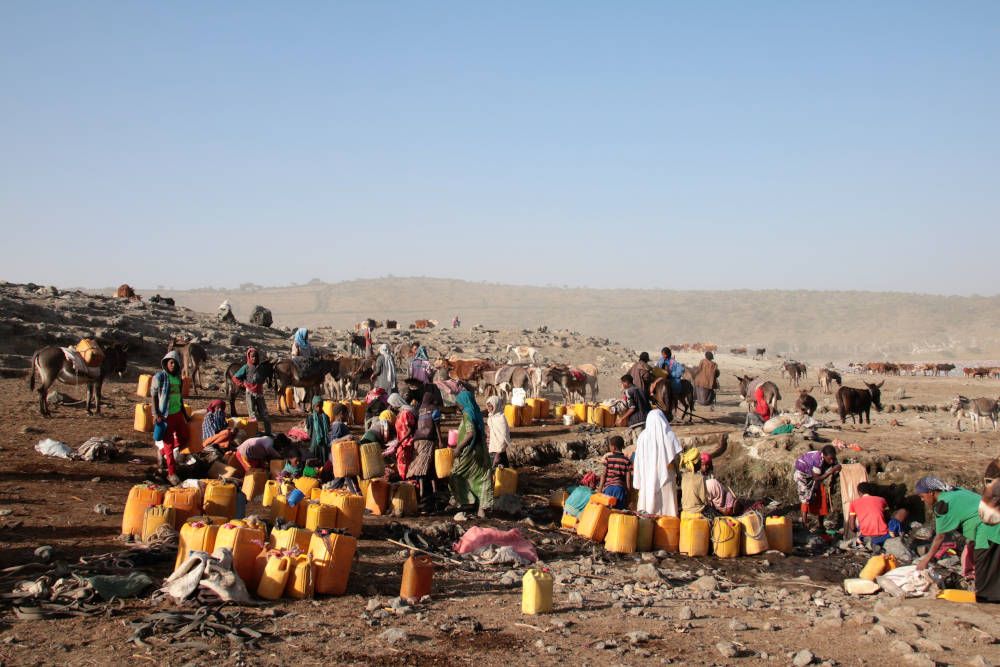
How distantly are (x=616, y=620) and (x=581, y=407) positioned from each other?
1141 cm

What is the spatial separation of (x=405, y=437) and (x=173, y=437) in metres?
2.83

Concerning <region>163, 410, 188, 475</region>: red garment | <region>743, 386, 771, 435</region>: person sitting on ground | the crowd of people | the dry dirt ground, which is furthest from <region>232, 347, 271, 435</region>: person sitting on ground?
<region>743, 386, 771, 435</region>: person sitting on ground

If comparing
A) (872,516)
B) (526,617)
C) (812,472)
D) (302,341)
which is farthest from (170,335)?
(526,617)

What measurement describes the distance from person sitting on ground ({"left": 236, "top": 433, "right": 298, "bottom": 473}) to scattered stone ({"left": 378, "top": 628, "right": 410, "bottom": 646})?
5.59 m

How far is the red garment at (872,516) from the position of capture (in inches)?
434

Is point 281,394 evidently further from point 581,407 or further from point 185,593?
point 185,593

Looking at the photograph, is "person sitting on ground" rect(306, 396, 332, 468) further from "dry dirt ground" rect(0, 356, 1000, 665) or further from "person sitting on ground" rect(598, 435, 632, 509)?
"person sitting on ground" rect(598, 435, 632, 509)

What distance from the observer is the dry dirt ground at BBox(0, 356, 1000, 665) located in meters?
6.16

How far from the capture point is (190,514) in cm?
877

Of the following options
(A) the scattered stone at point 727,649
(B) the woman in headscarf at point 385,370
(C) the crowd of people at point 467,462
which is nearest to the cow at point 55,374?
(C) the crowd of people at point 467,462

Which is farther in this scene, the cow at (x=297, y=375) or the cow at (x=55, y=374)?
the cow at (x=297, y=375)

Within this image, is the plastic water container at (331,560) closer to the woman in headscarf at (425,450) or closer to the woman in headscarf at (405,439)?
the woman in headscarf at (425,450)

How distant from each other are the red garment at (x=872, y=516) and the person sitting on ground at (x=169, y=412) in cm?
821

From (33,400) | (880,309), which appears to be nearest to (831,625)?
(33,400)
